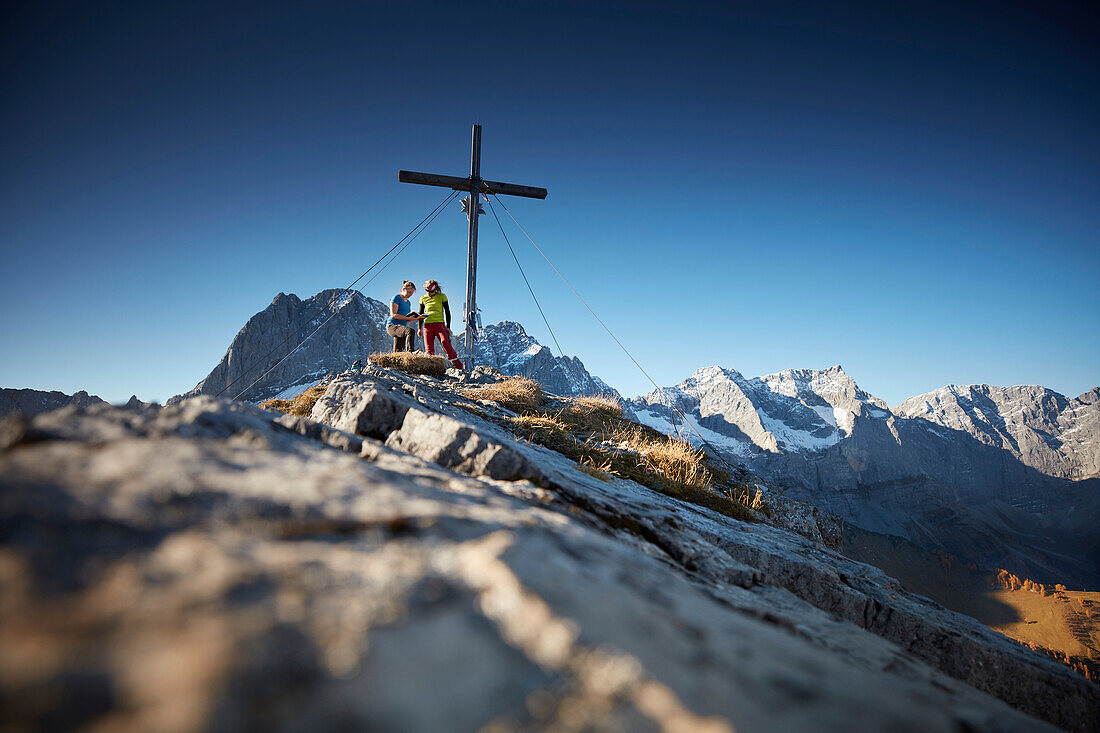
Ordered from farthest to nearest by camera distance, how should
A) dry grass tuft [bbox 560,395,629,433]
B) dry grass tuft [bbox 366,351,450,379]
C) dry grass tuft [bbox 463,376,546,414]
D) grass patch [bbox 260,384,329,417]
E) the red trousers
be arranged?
the red trousers
dry grass tuft [bbox 366,351,450,379]
dry grass tuft [bbox 463,376,546,414]
dry grass tuft [bbox 560,395,629,433]
grass patch [bbox 260,384,329,417]

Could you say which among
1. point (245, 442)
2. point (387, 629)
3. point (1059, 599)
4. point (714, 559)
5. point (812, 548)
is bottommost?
point (1059, 599)

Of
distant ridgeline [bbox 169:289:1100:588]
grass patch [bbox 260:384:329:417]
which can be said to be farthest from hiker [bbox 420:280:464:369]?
distant ridgeline [bbox 169:289:1100:588]

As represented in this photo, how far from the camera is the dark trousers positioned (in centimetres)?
1198

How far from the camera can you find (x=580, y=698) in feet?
2.61

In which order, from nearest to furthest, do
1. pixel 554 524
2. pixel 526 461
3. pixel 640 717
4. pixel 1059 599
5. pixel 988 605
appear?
pixel 640 717 → pixel 554 524 → pixel 526 461 → pixel 1059 599 → pixel 988 605

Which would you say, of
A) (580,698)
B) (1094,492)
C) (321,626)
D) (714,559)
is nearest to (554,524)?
(580,698)

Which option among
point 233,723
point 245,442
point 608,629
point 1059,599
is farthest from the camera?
point 1059,599

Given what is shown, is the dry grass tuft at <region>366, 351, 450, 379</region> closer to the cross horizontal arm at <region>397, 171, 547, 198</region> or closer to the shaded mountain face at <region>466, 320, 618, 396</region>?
the cross horizontal arm at <region>397, 171, 547, 198</region>

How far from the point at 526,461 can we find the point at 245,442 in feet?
4.96

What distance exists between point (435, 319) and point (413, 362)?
80.2 inches

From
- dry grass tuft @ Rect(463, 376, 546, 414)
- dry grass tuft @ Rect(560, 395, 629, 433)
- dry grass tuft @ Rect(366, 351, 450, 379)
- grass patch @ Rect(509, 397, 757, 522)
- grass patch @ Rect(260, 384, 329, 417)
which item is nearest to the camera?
grass patch @ Rect(509, 397, 757, 522)

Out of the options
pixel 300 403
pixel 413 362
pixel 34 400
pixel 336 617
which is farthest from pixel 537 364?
pixel 336 617

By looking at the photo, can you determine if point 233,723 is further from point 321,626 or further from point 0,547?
point 0,547

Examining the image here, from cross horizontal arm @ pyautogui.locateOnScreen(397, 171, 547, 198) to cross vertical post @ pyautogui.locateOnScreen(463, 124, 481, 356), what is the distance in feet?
0.63
